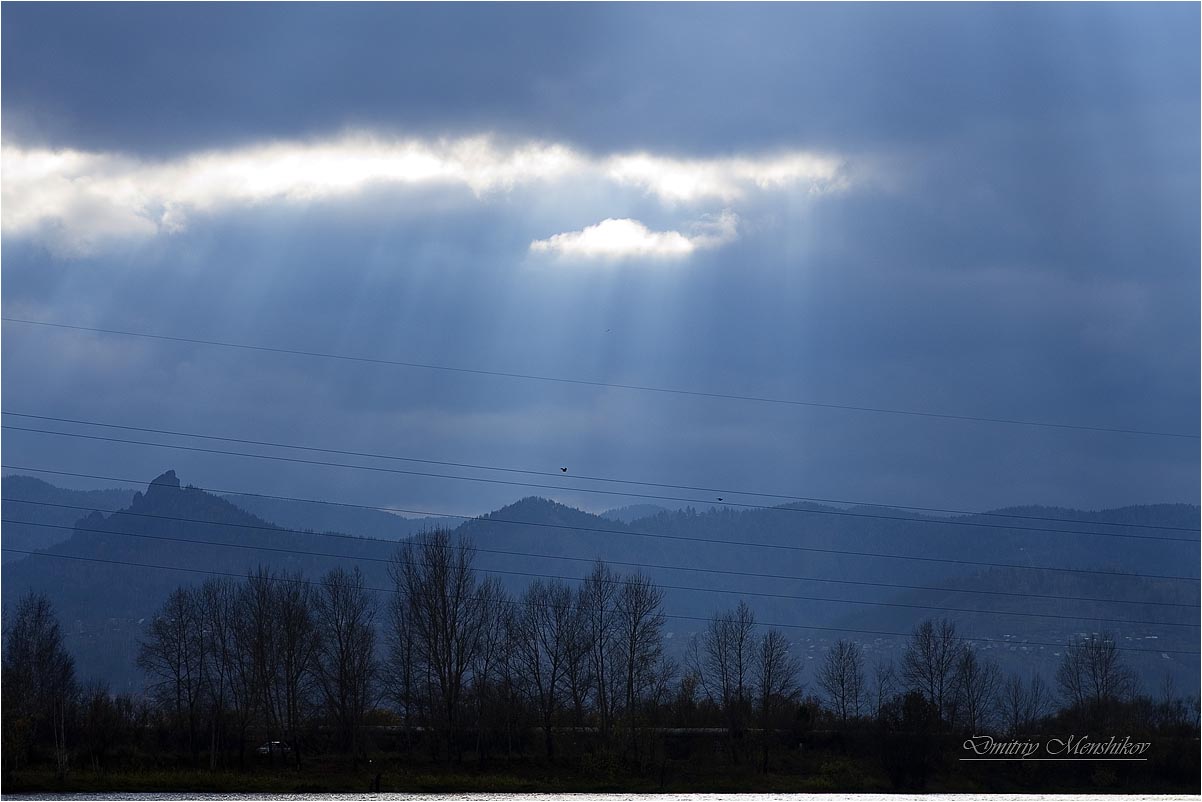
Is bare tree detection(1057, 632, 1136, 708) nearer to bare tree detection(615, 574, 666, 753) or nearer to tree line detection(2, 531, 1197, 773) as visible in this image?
tree line detection(2, 531, 1197, 773)

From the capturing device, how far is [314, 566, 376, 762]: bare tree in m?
107

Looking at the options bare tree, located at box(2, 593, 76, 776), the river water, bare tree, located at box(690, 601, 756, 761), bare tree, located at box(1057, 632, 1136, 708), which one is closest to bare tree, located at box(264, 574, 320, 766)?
the river water

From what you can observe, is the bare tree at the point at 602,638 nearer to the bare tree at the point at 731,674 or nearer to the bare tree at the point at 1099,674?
the bare tree at the point at 731,674

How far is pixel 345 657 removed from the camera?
116438mm

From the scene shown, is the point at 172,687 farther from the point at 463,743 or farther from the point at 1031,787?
the point at 1031,787

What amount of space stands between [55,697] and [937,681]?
89.0 meters

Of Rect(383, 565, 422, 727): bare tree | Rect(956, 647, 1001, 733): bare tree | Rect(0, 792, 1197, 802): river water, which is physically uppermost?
Rect(383, 565, 422, 727): bare tree

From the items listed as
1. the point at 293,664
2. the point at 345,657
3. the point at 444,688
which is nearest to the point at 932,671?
the point at 444,688

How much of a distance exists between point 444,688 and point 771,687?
34.2 metres

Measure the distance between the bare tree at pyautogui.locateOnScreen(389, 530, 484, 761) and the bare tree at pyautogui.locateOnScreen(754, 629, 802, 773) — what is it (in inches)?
1024

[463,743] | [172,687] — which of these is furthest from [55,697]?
[463,743]

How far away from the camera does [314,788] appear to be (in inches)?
3637

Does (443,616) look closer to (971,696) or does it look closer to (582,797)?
(582,797)

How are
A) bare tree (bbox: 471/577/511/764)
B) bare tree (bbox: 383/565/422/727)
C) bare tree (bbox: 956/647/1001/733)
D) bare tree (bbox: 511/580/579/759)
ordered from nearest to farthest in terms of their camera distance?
bare tree (bbox: 471/577/511/764), bare tree (bbox: 383/565/422/727), bare tree (bbox: 956/647/1001/733), bare tree (bbox: 511/580/579/759)
